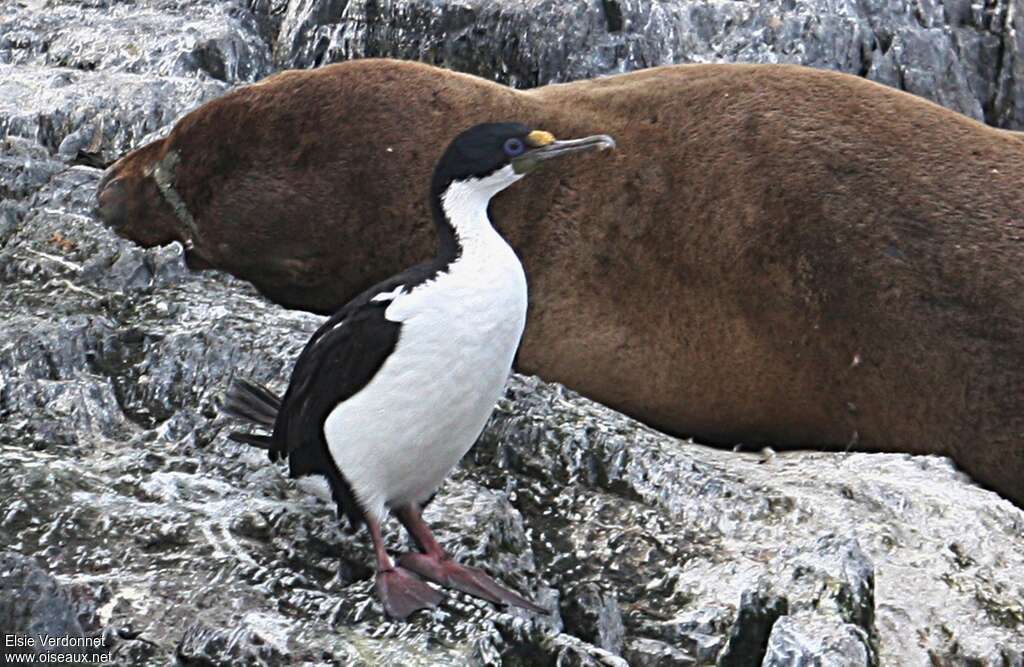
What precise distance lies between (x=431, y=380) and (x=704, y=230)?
241 cm

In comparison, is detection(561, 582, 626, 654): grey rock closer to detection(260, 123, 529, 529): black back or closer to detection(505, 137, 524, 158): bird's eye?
detection(260, 123, 529, 529): black back

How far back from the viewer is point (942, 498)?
5.30 meters

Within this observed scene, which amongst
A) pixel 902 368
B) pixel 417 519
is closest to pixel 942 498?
pixel 902 368

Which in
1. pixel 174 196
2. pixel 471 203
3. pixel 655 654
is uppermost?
pixel 471 203

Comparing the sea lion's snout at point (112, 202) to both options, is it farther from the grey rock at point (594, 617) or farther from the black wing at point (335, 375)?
the grey rock at point (594, 617)

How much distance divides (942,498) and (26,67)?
17.9 feet

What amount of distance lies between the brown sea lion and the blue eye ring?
2.20 metres

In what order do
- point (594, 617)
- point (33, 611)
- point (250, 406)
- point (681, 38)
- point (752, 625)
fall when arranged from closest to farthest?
point (33, 611)
point (752, 625)
point (594, 617)
point (250, 406)
point (681, 38)

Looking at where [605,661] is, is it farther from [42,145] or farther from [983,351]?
[42,145]

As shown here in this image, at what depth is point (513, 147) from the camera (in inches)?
155

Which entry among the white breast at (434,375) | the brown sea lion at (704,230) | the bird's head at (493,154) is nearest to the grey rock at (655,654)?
the white breast at (434,375)

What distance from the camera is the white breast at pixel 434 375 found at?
3.81 meters

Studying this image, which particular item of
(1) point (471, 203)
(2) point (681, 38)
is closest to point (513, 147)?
(1) point (471, 203)

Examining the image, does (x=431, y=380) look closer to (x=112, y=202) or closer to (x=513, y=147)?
(x=513, y=147)
